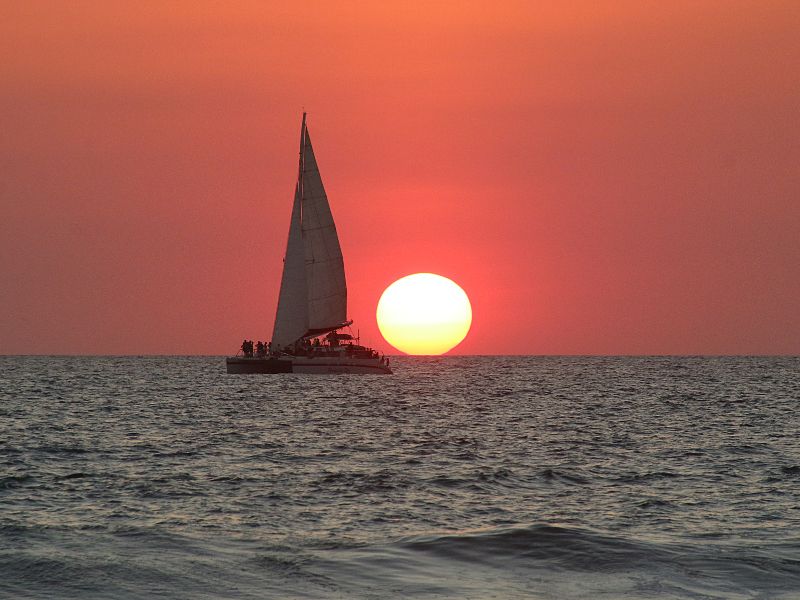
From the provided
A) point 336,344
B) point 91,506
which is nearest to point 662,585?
point 91,506

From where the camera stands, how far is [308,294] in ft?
359

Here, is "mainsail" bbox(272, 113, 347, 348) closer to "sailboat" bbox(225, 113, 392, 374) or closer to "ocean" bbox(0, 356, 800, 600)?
"sailboat" bbox(225, 113, 392, 374)

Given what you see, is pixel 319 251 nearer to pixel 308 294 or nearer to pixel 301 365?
pixel 308 294

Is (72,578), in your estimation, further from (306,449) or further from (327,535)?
(306,449)

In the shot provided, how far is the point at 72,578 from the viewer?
18297 millimetres

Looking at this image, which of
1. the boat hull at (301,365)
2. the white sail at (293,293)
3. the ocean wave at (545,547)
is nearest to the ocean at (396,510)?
the ocean wave at (545,547)

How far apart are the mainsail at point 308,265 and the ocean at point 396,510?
55578 millimetres

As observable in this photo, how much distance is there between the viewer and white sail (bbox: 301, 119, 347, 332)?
108 meters

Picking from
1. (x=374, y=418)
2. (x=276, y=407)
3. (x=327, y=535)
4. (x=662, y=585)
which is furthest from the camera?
(x=276, y=407)

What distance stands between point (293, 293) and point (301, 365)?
24.7ft

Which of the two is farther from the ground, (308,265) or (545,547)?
(308,265)

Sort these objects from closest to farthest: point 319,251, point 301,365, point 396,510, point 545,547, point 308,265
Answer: point 545,547, point 396,510, point 308,265, point 319,251, point 301,365

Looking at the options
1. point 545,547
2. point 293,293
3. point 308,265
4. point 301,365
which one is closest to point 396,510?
point 545,547

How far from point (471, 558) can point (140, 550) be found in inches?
245
